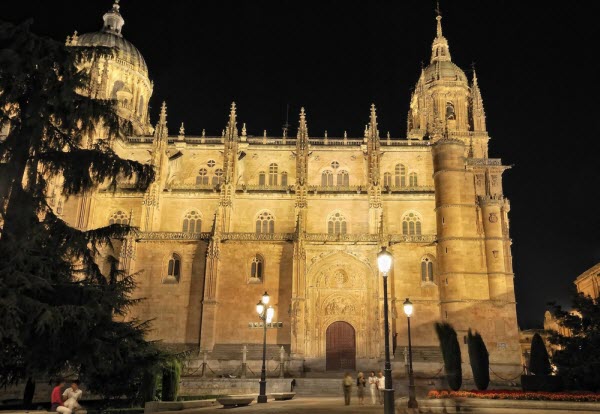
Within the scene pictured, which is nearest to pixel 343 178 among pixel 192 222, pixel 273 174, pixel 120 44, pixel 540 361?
pixel 273 174

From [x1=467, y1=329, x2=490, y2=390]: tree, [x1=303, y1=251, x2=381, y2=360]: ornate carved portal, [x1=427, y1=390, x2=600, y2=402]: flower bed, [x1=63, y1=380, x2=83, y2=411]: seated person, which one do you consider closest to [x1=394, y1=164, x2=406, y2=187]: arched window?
[x1=303, y1=251, x2=381, y2=360]: ornate carved portal

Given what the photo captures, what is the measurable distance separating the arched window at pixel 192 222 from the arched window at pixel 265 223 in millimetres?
4747

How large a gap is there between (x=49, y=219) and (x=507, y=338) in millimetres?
33250

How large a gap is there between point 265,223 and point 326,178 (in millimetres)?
6992

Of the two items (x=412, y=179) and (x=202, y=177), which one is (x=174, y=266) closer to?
(x=202, y=177)

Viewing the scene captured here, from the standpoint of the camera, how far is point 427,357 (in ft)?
122

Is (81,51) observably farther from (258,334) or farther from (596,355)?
(258,334)

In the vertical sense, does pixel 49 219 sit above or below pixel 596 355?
above

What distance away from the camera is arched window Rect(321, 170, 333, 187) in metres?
46.6

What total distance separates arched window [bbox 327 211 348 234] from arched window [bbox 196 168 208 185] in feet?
37.4

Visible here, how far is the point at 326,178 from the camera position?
46812mm

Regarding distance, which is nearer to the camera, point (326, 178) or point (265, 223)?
point (265, 223)

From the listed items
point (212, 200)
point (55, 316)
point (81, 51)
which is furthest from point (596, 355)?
point (212, 200)

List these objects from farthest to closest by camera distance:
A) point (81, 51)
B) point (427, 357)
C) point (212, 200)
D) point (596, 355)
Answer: point (212, 200), point (427, 357), point (596, 355), point (81, 51)
